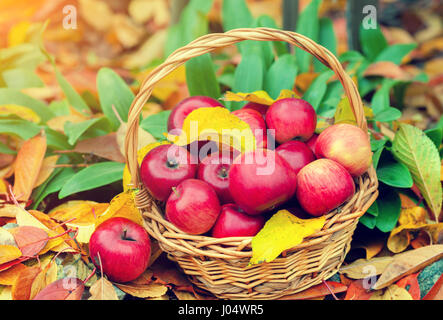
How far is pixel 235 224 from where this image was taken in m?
0.73

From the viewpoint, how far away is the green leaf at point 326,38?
57.7 inches

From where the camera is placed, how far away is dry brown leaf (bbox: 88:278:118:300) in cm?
73

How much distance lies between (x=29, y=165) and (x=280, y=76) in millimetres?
727

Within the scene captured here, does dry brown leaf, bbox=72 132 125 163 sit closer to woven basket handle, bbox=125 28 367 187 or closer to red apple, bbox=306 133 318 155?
woven basket handle, bbox=125 28 367 187

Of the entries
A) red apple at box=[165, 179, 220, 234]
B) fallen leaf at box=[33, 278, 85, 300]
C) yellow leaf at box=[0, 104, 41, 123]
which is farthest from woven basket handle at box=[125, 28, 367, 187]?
yellow leaf at box=[0, 104, 41, 123]

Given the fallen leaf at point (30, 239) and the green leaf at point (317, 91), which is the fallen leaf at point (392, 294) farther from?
the fallen leaf at point (30, 239)

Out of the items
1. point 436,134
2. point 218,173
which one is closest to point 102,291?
point 218,173

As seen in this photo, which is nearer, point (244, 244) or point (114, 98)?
point (244, 244)

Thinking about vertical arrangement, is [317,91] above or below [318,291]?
above

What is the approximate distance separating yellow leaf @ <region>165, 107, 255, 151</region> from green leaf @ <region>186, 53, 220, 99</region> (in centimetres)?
39

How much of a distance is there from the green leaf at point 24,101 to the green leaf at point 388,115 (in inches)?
38.7

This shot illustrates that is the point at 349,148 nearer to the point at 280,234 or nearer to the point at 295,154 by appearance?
the point at 295,154
